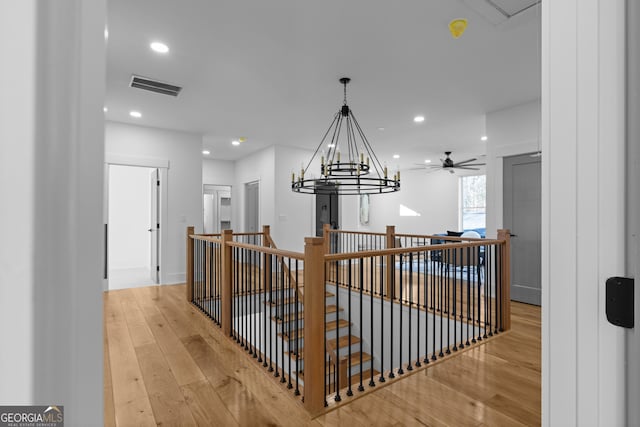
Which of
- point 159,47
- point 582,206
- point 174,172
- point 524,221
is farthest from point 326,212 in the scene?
point 582,206

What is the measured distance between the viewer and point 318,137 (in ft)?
20.4

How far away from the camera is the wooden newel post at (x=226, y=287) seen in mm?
3113

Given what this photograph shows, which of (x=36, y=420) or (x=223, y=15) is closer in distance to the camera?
(x=36, y=420)

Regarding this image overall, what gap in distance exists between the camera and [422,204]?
1027cm

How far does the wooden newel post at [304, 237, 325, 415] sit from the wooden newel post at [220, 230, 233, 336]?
1408mm

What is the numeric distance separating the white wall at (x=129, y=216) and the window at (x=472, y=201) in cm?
880

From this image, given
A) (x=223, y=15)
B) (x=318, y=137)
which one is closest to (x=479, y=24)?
(x=223, y=15)

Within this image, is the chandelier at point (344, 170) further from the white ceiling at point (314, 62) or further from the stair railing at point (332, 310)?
the stair railing at point (332, 310)

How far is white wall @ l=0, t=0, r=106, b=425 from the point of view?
0.97 feet

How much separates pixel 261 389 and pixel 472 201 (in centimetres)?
907

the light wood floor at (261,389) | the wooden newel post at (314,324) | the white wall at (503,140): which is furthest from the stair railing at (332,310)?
the white wall at (503,140)

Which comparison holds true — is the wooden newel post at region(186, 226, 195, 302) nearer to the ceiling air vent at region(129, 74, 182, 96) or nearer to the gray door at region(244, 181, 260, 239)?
the ceiling air vent at region(129, 74, 182, 96)

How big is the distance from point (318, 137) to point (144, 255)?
4.96 m

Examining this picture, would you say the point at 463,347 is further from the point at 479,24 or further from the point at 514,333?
the point at 479,24
